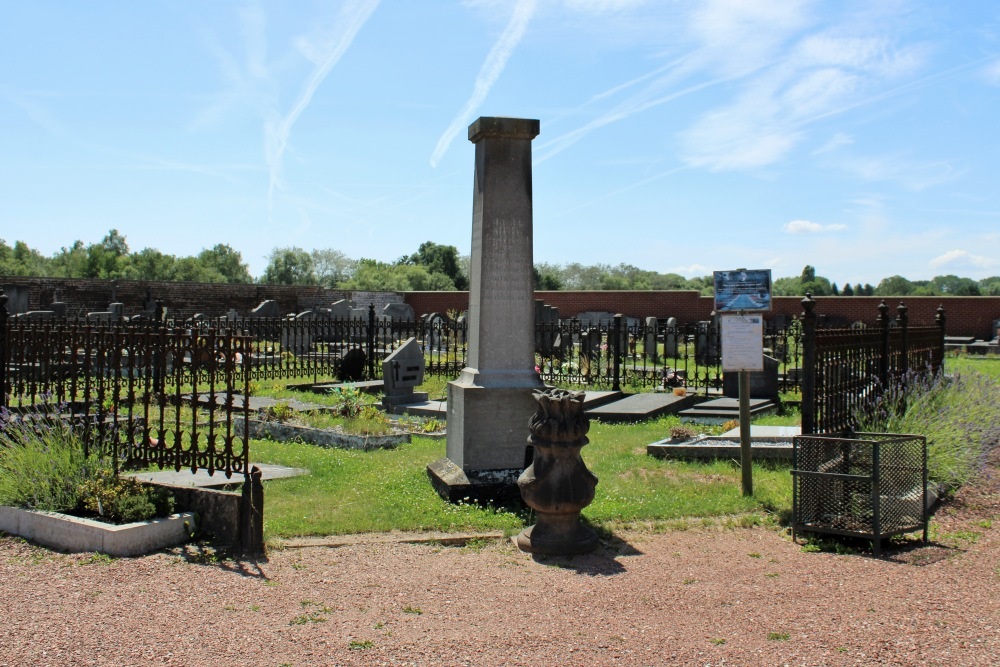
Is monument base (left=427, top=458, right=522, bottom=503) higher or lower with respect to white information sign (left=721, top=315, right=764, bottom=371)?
lower

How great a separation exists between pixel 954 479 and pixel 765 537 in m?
2.52

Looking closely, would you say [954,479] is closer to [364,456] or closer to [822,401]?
[822,401]

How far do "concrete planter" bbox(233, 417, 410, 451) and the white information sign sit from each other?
164 inches

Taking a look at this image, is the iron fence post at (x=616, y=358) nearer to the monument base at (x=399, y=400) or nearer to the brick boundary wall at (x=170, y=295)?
the monument base at (x=399, y=400)

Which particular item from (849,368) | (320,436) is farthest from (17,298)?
(849,368)

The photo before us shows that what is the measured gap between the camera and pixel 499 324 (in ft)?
23.6

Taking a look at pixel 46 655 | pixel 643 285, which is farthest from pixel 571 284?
pixel 46 655

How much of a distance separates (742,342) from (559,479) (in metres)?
2.91

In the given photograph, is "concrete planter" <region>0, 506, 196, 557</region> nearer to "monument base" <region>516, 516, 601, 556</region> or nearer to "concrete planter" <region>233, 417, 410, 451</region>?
"monument base" <region>516, 516, 601, 556</region>

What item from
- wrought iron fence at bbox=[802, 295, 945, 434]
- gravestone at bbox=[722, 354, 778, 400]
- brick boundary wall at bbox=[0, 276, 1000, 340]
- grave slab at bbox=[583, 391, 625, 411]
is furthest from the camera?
brick boundary wall at bbox=[0, 276, 1000, 340]

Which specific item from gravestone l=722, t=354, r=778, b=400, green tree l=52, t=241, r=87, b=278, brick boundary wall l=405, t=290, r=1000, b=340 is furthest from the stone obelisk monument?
green tree l=52, t=241, r=87, b=278

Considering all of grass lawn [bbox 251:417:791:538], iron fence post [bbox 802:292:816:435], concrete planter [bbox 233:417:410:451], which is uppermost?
iron fence post [bbox 802:292:816:435]

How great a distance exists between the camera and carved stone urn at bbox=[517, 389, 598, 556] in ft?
18.2

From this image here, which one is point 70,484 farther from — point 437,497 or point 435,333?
point 435,333
